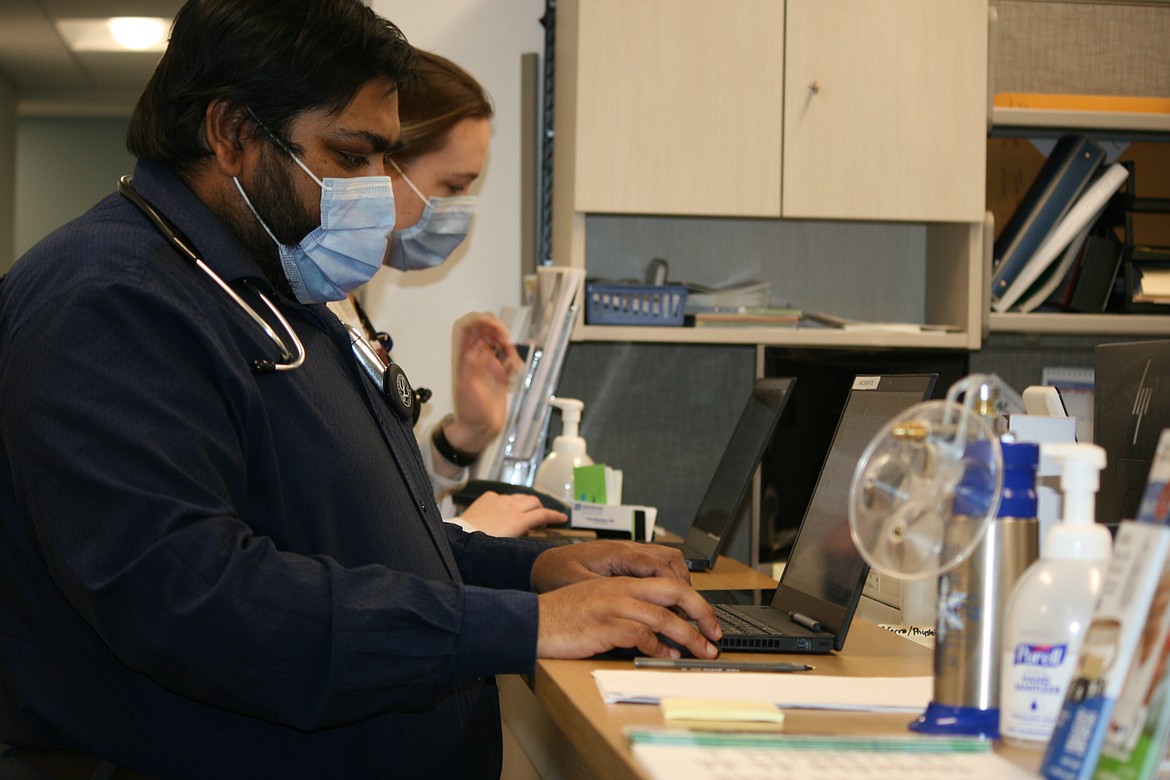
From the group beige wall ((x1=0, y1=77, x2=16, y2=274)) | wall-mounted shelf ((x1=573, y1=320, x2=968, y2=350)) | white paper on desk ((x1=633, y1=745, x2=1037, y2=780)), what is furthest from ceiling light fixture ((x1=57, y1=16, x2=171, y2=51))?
white paper on desk ((x1=633, y1=745, x2=1037, y2=780))

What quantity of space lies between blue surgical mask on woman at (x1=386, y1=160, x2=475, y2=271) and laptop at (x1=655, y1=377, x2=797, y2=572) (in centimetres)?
74

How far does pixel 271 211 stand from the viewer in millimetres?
1388

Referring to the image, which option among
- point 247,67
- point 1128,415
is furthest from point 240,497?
point 1128,415

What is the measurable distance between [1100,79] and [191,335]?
258 cm

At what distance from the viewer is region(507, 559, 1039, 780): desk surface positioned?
83 cm

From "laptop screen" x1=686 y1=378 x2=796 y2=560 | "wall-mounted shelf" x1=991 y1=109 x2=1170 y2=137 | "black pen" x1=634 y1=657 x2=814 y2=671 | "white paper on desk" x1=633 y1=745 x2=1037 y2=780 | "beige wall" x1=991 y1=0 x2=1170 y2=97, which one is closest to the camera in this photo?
"white paper on desk" x1=633 y1=745 x2=1037 y2=780

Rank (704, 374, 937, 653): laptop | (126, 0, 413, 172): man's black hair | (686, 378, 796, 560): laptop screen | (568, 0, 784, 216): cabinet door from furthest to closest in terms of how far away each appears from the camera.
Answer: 1. (568, 0, 784, 216): cabinet door
2. (686, 378, 796, 560): laptop screen
3. (126, 0, 413, 172): man's black hair
4. (704, 374, 937, 653): laptop

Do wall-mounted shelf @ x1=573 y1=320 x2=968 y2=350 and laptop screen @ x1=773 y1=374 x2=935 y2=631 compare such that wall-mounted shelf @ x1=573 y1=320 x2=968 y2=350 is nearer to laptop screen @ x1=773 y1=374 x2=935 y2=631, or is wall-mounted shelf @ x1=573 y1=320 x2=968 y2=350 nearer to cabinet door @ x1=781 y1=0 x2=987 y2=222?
cabinet door @ x1=781 y1=0 x2=987 y2=222

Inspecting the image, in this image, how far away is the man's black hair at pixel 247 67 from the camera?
4.38ft

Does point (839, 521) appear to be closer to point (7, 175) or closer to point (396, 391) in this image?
point (396, 391)

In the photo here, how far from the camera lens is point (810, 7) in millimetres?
2576

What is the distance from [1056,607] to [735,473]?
3.71 feet

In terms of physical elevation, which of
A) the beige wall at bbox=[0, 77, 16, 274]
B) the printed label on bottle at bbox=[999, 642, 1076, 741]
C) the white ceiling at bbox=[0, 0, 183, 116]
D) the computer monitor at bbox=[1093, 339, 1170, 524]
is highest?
the white ceiling at bbox=[0, 0, 183, 116]

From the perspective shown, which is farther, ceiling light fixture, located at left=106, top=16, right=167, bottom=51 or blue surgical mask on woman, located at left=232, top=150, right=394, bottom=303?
ceiling light fixture, located at left=106, top=16, right=167, bottom=51
